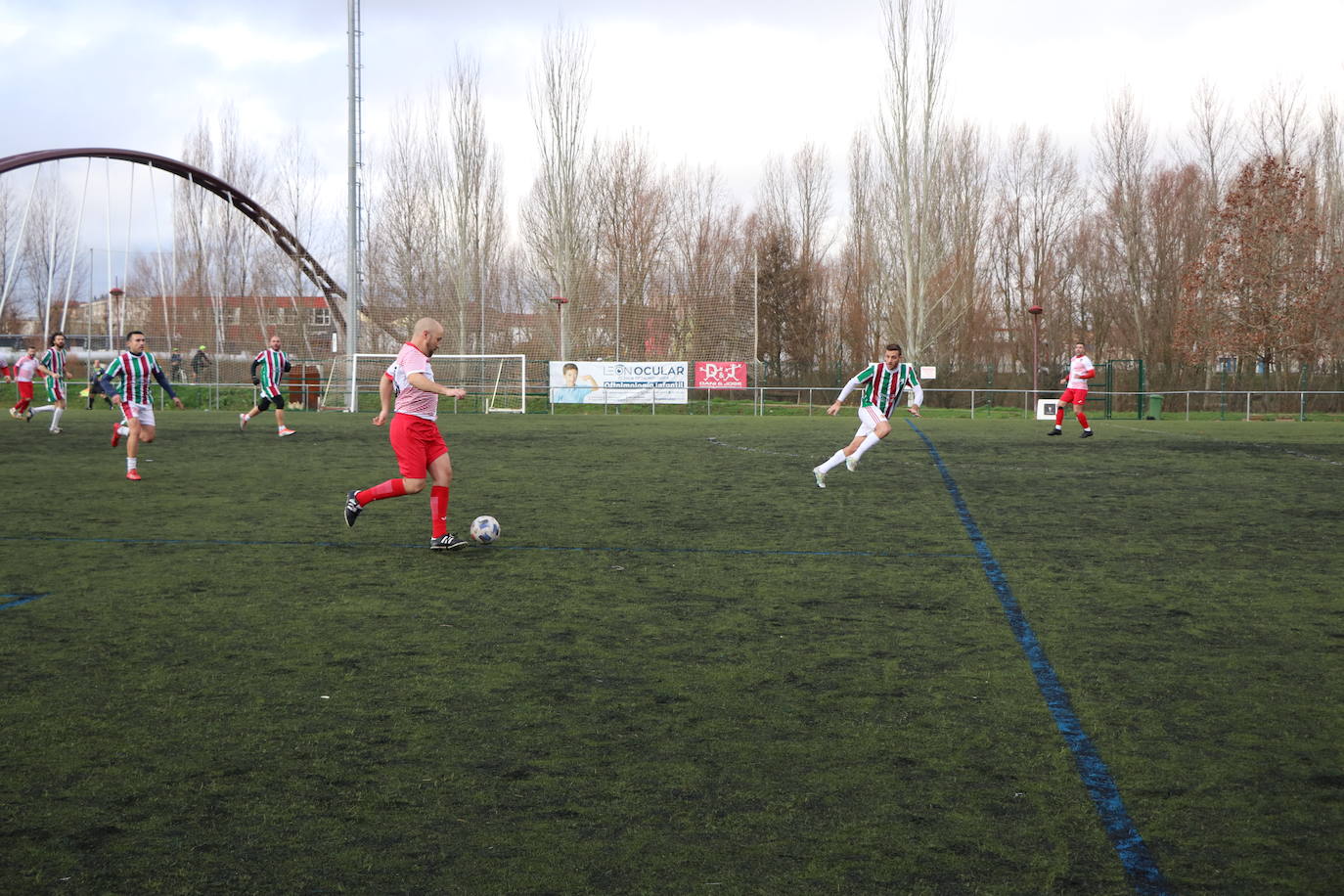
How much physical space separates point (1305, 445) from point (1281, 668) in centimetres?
1817

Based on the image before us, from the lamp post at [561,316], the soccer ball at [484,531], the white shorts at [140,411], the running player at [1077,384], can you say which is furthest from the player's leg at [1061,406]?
the lamp post at [561,316]

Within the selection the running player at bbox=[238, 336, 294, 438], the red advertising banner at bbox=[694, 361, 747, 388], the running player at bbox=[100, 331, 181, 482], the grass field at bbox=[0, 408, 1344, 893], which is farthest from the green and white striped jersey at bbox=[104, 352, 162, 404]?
the red advertising banner at bbox=[694, 361, 747, 388]

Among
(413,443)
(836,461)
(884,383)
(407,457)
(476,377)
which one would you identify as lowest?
(836,461)

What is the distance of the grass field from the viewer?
3166 millimetres

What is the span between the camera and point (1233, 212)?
1854 inches

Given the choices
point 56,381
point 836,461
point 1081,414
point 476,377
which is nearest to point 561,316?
point 476,377

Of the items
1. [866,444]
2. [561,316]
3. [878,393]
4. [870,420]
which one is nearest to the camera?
[866,444]

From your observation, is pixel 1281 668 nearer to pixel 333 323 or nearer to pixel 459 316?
pixel 459 316

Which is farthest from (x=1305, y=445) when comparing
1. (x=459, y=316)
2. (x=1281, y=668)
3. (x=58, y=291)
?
(x=58, y=291)

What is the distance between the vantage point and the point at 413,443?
841cm

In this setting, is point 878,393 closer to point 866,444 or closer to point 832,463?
point 866,444

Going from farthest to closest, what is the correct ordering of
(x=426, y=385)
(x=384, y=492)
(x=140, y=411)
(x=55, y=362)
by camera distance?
(x=55, y=362) < (x=140, y=411) < (x=384, y=492) < (x=426, y=385)

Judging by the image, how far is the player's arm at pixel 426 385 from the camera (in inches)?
311

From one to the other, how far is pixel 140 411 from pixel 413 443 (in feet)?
25.8
